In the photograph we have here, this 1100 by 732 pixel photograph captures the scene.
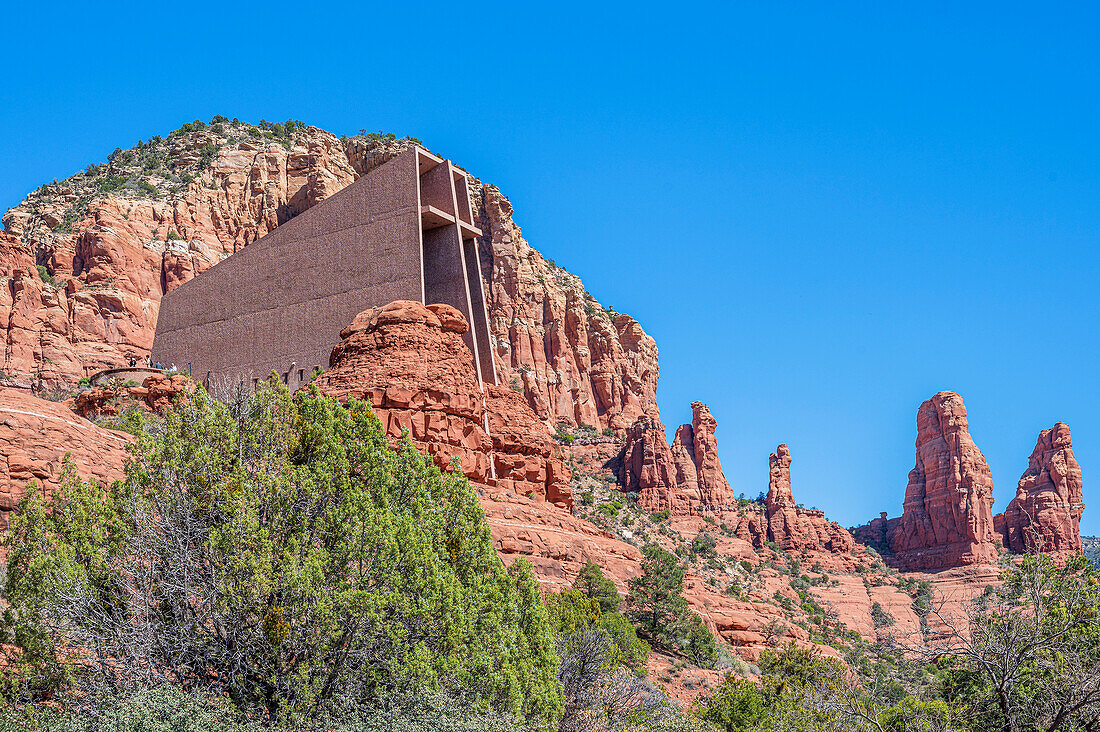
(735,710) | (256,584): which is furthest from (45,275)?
(256,584)

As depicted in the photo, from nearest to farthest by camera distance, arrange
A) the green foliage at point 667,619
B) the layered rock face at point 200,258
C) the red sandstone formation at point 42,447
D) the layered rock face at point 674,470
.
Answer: the red sandstone formation at point 42,447, the green foliage at point 667,619, the layered rock face at point 200,258, the layered rock face at point 674,470

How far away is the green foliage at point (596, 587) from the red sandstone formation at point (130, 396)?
1321cm

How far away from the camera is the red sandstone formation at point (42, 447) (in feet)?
61.3

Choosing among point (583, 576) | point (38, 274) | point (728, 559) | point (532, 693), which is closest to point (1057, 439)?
point (728, 559)

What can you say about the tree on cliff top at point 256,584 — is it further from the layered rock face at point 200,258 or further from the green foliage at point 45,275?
the green foliage at point 45,275

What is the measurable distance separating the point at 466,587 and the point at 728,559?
5948cm

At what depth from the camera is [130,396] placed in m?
33.1

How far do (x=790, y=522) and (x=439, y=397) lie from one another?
210 ft

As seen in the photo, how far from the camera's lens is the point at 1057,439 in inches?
3625

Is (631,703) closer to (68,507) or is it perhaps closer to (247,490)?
(247,490)

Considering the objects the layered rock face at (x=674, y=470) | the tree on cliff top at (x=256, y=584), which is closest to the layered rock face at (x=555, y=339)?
the layered rock face at (x=674, y=470)

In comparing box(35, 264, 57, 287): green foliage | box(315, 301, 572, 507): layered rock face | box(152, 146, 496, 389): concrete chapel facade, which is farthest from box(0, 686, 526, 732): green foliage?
box(35, 264, 57, 287): green foliage

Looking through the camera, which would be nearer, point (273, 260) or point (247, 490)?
point (247, 490)

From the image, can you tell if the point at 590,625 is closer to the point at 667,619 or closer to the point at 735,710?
the point at 735,710
